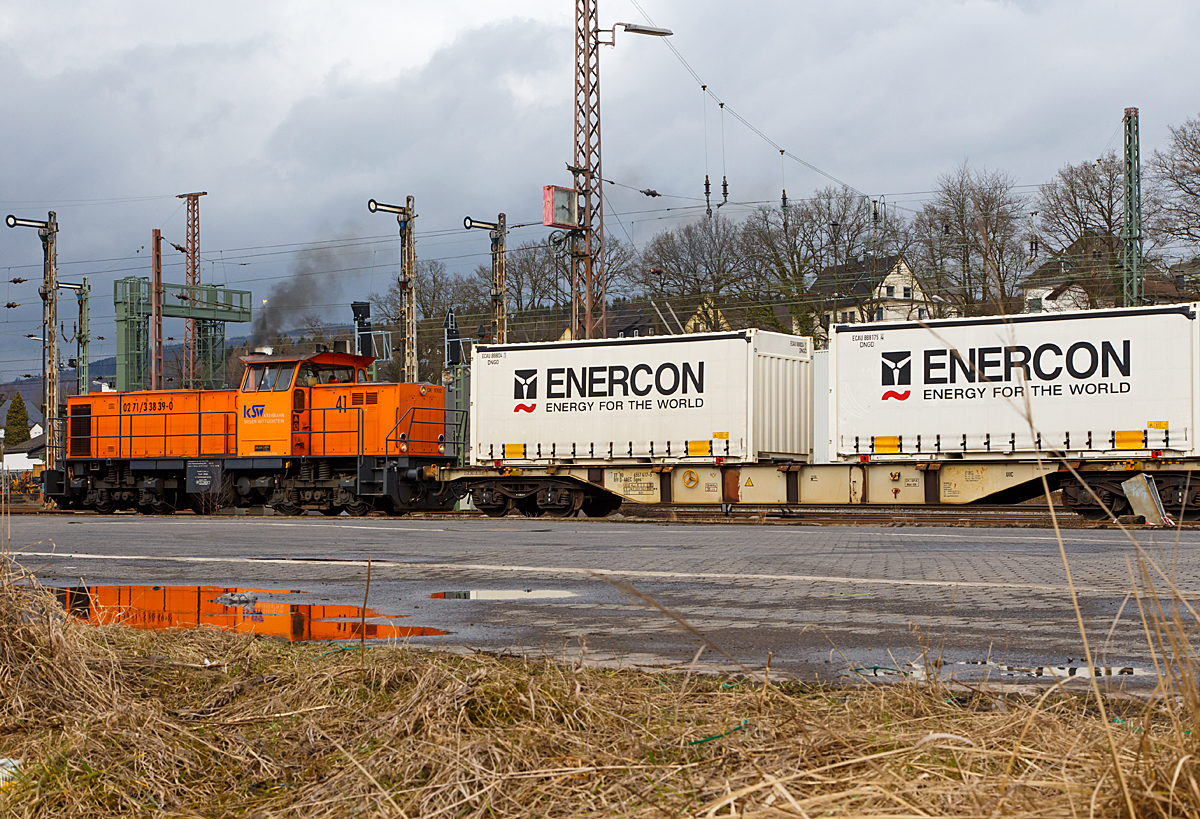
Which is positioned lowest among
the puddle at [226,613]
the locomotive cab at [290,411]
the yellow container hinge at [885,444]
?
the puddle at [226,613]

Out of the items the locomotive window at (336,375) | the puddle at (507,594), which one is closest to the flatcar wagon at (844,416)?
the locomotive window at (336,375)

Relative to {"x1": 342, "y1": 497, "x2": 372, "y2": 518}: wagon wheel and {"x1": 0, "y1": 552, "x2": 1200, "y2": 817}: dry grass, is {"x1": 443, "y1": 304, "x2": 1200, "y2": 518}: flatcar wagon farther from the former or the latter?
{"x1": 0, "y1": 552, "x2": 1200, "y2": 817}: dry grass

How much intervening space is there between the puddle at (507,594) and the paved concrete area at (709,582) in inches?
3.3

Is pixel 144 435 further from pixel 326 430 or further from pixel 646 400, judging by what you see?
pixel 646 400

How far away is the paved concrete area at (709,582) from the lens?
530cm

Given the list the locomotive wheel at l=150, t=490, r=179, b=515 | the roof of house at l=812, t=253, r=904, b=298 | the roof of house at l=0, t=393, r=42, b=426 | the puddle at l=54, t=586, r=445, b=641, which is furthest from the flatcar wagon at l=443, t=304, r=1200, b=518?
the roof of house at l=0, t=393, r=42, b=426

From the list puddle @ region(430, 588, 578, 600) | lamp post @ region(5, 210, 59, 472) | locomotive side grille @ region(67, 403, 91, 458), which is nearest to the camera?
puddle @ region(430, 588, 578, 600)

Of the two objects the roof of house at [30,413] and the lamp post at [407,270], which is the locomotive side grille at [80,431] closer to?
the lamp post at [407,270]

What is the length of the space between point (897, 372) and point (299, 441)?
13.6 m

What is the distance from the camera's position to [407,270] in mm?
33094

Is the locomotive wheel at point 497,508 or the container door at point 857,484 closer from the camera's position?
the container door at point 857,484

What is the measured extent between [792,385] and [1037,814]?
71.1 feet

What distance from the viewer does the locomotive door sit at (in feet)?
82.2

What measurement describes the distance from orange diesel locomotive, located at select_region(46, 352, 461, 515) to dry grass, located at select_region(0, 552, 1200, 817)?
20.5 meters
